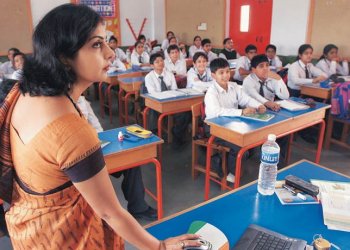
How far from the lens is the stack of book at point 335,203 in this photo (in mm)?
1171

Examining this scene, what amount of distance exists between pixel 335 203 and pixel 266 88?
2.17m

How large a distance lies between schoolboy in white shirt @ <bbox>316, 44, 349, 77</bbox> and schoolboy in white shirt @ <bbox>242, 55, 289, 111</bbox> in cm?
181

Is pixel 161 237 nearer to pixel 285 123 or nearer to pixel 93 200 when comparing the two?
pixel 93 200

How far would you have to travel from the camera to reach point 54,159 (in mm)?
753

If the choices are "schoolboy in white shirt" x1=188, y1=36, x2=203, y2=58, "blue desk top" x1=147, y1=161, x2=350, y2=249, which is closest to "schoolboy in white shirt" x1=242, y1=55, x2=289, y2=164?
"blue desk top" x1=147, y1=161, x2=350, y2=249

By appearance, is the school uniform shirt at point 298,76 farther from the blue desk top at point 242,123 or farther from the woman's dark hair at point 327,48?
the blue desk top at point 242,123

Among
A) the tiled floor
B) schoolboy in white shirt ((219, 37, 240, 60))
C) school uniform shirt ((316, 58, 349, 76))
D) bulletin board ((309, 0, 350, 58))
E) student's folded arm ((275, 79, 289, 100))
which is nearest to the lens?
the tiled floor

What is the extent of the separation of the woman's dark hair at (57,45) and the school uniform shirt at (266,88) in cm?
262

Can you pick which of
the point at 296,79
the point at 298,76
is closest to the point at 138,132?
the point at 296,79

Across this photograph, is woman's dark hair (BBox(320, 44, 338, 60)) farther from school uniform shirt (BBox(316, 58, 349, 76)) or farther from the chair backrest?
the chair backrest

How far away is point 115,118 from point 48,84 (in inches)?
163

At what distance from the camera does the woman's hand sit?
941 mm

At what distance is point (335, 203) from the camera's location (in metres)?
1.28

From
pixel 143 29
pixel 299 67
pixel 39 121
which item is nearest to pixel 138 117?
pixel 299 67
